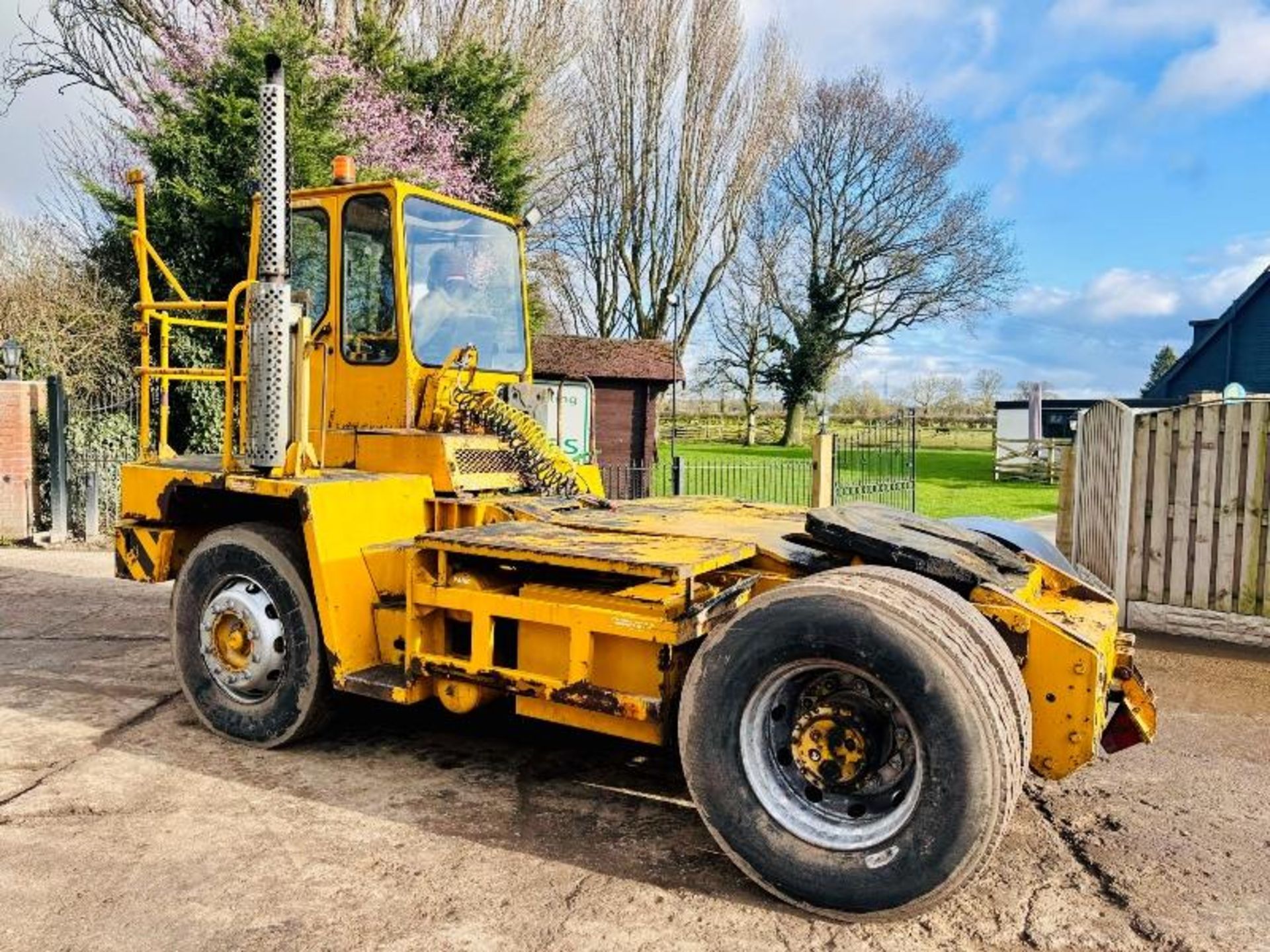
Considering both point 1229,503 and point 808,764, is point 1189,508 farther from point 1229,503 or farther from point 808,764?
point 808,764

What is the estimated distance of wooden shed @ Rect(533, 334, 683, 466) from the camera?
1669cm

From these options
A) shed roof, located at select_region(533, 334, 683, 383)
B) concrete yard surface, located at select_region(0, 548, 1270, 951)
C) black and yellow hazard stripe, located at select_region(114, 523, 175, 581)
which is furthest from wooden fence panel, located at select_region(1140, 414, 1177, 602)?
shed roof, located at select_region(533, 334, 683, 383)

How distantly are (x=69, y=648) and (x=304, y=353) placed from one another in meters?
3.84

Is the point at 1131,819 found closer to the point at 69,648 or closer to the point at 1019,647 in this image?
the point at 1019,647

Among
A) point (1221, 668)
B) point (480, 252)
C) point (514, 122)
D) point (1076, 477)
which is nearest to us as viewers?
point (480, 252)

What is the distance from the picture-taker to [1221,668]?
699 centimetres

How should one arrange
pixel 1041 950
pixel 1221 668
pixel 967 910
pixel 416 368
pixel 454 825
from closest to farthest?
pixel 1041 950 → pixel 967 910 → pixel 454 825 → pixel 416 368 → pixel 1221 668

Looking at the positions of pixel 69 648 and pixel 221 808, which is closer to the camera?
pixel 221 808

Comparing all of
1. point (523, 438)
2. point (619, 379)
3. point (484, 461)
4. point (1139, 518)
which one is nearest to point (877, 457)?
point (619, 379)

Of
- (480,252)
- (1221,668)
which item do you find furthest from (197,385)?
(1221,668)

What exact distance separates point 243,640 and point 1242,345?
2433cm

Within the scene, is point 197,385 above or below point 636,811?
above

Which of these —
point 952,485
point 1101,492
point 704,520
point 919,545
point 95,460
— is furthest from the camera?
point 952,485

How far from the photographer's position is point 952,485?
959 inches
